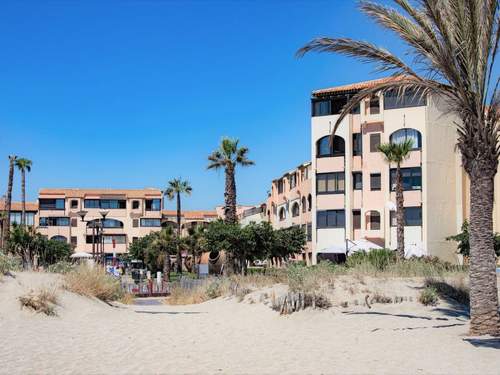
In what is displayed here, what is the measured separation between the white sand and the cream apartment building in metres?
30.8

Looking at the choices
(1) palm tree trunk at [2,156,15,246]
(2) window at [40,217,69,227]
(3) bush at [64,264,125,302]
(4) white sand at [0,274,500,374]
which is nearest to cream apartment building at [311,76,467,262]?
(1) palm tree trunk at [2,156,15,246]

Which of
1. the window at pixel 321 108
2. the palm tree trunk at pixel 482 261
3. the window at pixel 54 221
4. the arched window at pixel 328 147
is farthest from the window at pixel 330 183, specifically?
the window at pixel 54 221

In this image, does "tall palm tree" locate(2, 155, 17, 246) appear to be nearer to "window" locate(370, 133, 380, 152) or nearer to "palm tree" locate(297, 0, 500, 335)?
"window" locate(370, 133, 380, 152)

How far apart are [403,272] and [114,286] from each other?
943 centimetres

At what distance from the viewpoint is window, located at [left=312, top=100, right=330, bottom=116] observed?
167 ft

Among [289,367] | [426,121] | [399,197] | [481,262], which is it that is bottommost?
[289,367]

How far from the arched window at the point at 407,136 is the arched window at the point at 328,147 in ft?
13.2

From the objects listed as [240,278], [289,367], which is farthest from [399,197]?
[289,367]

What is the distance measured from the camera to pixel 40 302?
16.2 meters

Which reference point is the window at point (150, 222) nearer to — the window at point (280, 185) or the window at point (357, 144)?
the window at point (280, 185)

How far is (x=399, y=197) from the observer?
39.4 meters

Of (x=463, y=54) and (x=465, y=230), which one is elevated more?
(x=463, y=54)

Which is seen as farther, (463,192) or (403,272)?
(463,192)

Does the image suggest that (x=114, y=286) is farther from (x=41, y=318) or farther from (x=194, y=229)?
(x=194, y=229)
